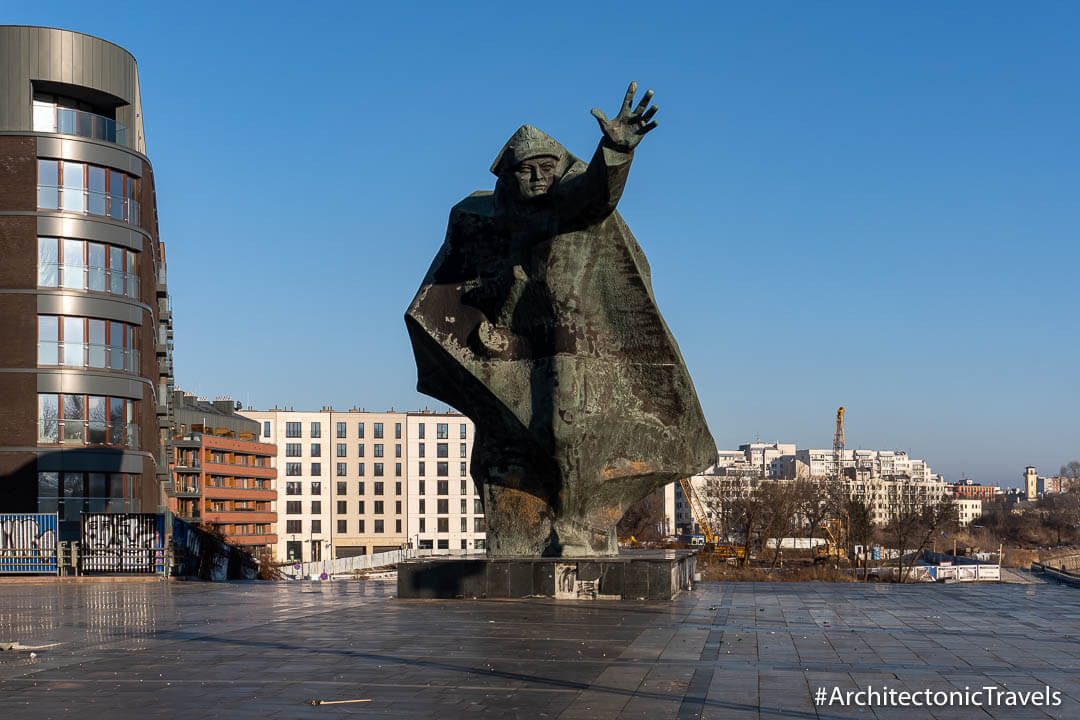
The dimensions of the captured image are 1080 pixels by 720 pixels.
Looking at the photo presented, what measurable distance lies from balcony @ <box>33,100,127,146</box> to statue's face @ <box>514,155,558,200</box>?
99.3ft

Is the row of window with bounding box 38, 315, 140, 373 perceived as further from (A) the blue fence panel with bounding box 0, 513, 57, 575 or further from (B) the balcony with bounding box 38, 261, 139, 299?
(A) the blue fence panel with bounding box 0, 513, 57, 575

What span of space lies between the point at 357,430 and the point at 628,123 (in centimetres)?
11125

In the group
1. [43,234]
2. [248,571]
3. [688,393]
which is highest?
[43,234]

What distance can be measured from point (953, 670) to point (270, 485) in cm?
10902

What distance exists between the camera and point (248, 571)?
2009 inches

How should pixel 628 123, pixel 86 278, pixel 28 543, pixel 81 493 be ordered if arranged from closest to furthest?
pixel 628 123, pixel 28 543, pixel 81 493, pixel 86 278

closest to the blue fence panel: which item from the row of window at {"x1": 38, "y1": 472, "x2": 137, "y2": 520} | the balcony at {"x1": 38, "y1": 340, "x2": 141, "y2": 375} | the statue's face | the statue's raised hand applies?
the row of window at {"x1": 38, "y1": 472, "x2": 137, "y2": 520}

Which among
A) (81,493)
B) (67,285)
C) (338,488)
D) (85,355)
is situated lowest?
(338,488)

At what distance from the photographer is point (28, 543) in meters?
30.3

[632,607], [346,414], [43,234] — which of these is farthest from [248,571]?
[346,414]

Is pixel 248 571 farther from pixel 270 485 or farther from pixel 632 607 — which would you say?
pixel 270 485

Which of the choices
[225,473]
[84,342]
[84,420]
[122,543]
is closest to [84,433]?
[84,420]

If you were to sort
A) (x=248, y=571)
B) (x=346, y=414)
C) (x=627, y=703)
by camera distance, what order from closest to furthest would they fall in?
(x=627, y=703), (x=248, y=571), (x=346, y=414)

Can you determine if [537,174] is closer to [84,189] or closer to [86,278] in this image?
[86,278]
